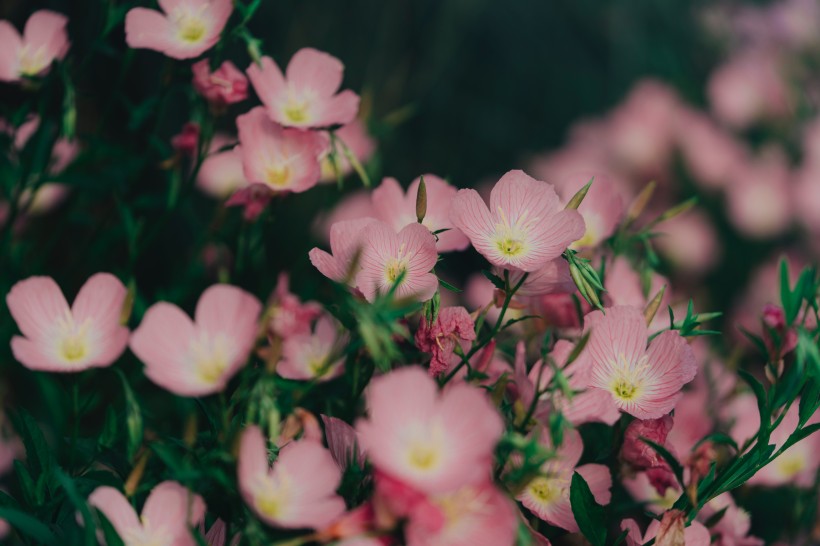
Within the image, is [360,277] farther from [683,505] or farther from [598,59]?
[598,59]

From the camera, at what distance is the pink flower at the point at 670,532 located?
1.52ft

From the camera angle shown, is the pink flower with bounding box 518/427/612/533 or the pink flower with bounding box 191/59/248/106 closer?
the pink flower with bounding box 518/427/612/533

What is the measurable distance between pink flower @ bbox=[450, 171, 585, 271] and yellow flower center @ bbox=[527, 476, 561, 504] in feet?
0.44

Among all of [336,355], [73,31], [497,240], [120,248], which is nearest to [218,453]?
[336,355]

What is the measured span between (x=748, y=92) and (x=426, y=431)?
1.52m

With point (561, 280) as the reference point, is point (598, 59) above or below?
below

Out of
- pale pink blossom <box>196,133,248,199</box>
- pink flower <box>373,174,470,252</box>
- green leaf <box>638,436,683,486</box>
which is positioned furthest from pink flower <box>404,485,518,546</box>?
pale pink blossom <box>196,133,248,199</box>

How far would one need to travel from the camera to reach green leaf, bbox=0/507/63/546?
1.43 ft

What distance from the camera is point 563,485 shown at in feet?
1.68

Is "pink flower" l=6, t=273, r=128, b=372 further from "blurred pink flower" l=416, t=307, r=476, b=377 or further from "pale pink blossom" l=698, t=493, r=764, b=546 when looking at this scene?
"pale pink blossom" l=698, t=493, r=764, b=546

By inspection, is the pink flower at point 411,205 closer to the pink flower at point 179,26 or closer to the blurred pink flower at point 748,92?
the pink flower at point 179,26

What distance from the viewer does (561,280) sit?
0.53m

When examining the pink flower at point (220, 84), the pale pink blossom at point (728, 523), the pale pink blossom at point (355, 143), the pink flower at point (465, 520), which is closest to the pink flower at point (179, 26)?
the pink flower at point (220, 84)

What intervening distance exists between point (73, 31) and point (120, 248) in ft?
0.91
